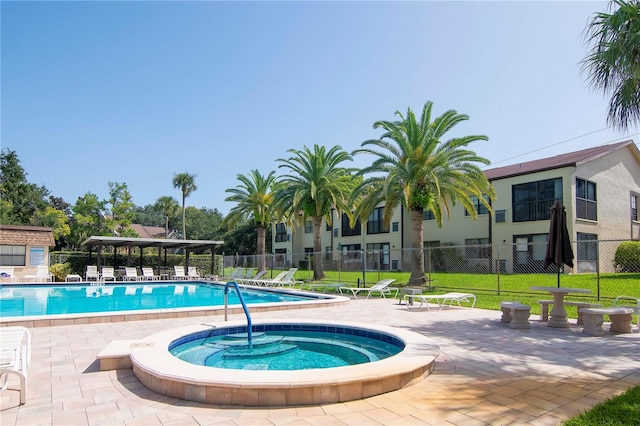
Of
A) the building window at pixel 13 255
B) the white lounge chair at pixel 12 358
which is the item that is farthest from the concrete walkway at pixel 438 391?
the building window at pixel 13 255

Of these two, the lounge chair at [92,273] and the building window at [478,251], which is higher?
the building window at [478,251]

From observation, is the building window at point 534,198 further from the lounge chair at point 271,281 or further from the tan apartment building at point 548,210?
the lounge chair at point 271,281

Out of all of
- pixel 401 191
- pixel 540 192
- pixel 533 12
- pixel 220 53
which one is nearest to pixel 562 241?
pixel 533 12

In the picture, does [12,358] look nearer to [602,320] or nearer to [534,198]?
[602,320]

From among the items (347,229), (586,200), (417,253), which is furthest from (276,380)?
(347,229)

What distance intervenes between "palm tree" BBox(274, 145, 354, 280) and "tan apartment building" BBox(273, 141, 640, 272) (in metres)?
2.87

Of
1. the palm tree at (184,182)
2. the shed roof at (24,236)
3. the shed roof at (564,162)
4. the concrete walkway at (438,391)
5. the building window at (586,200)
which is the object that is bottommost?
the concrete walkway at (438,391)

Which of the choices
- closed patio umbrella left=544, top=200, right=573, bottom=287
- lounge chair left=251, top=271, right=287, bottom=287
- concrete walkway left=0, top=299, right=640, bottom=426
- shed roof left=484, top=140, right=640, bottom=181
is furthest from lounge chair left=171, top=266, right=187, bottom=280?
closed patio umbrella left=544, top=200, right=573, bottom=287

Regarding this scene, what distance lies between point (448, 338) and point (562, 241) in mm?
4352

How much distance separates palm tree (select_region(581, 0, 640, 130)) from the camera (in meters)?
7.41

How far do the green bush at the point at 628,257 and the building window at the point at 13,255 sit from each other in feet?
112

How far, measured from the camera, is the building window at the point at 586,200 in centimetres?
2227

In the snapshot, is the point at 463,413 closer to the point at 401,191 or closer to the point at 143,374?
the point at 143,374

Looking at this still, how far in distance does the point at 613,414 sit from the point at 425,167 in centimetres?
1450
